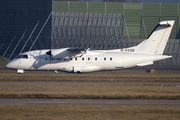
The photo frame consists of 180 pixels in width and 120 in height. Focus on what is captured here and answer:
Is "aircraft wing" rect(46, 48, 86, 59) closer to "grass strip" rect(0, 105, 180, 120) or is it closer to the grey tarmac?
the grey tarmac

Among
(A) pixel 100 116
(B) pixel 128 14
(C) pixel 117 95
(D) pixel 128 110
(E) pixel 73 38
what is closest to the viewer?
(A) pixel 100 116

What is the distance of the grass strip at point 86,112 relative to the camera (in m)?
11.8

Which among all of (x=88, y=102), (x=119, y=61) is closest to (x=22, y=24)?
(x=119, y=61)

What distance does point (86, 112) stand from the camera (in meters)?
12.8

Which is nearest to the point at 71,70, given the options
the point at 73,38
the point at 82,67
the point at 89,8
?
the point at 82,67

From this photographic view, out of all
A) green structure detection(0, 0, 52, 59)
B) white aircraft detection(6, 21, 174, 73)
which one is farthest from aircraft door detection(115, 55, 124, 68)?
green structure detection(0, 0, 52, 59)

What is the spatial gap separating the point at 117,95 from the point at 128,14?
50342mm

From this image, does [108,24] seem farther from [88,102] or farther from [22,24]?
[88,102]

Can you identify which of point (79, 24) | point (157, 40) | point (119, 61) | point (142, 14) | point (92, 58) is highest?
point (142, 14)

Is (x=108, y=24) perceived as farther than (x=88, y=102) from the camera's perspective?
Yes

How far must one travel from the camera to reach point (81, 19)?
61.2 metres

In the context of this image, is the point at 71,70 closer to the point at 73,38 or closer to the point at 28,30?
the point at 73,38

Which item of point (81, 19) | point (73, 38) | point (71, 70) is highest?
point (81, 19)

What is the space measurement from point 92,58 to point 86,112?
A: 1991cm
